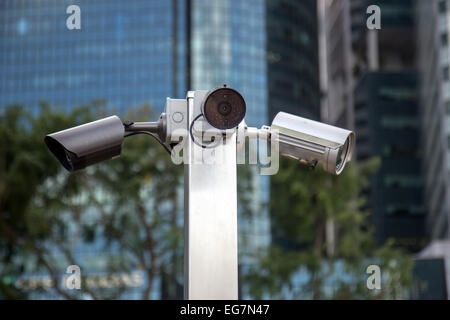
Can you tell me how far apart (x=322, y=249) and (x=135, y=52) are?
5905cm

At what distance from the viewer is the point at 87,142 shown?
518 centimetres

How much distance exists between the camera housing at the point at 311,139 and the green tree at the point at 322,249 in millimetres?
19553

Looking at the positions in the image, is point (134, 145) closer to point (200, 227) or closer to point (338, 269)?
point (338, 269)

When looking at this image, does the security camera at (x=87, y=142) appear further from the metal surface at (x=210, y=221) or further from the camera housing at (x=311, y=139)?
the camera housing at (x=311, y=139)

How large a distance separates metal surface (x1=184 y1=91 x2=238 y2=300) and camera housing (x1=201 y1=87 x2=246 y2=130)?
3.8 inches

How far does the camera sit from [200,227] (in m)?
4.89

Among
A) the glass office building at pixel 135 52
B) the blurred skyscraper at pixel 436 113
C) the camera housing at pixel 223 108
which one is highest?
the glass office building at pixel 135 52

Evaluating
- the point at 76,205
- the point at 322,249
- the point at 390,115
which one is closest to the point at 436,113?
the point at 390,115

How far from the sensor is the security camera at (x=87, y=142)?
5.13m

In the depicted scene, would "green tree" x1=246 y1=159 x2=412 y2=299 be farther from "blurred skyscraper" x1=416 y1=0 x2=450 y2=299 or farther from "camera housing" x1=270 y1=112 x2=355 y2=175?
"blurred skyscraper" x1=416 y1=0 x2=450 y2=299

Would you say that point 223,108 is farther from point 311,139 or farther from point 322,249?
point 322,249


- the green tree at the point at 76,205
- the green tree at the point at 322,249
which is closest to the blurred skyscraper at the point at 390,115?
the green tree at the point at 322,249

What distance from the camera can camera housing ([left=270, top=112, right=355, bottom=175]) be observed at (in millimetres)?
5402

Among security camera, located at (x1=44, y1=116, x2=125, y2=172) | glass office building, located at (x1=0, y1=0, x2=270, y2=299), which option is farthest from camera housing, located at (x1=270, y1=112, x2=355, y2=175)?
glass office building, located at (x1=0, y1=0, x2=270, y2=299)
